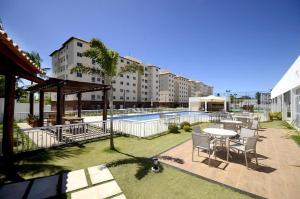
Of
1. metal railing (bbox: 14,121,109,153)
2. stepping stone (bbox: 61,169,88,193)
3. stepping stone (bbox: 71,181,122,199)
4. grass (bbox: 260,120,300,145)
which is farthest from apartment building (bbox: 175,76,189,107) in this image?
stepping stone (bbox: 71,181,122,199)

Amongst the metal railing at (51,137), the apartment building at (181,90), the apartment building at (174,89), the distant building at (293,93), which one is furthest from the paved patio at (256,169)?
the apartment building at (181,90)

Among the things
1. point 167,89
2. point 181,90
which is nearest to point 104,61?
point 167,89

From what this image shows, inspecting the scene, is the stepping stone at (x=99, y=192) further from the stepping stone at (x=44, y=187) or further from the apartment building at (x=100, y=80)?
the apartment building at (x=100, y=80)

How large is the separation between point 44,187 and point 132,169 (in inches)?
95.4

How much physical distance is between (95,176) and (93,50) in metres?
5.56

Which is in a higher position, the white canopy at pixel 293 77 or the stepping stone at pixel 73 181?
the white canopy at pixel 293 77

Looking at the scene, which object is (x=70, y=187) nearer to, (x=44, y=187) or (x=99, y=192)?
(x=44, y=187)

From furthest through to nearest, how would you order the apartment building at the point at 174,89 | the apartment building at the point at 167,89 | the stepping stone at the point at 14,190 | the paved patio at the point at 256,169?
the apartment building at the point at 174,89, the apartment building at the point at 167,89, the paved patio at the point at 256,169, the stepping stone at the point at 14,190

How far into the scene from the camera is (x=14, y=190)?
154 inches

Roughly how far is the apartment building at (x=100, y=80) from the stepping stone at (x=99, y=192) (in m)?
22.2

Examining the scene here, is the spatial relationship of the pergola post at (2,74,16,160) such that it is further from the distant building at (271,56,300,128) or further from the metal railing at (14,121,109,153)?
the distant building at (271,56,300,128)

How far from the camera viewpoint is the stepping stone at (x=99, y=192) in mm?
3678

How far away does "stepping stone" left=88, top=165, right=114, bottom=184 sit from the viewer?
4.48m

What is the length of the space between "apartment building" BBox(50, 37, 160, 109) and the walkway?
21618 mm
